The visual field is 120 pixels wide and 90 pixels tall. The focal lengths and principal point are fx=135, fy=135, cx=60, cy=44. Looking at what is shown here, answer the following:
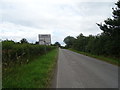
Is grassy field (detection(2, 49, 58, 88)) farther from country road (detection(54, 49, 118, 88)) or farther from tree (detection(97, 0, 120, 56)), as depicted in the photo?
tree (detection(97, 0, 120, 56))

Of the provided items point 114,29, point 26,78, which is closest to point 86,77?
point 26,78

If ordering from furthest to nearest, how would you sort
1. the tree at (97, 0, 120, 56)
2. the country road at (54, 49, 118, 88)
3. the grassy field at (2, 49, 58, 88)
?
the tree at (97, 0, 120, 56), the country road at (54, 49, 118, 88), the grassy field at (2, 49, 58, 88)

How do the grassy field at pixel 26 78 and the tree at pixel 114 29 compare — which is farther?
the tree at pixel 114 29

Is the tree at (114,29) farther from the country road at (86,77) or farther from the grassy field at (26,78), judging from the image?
the grassy field at (26,78)

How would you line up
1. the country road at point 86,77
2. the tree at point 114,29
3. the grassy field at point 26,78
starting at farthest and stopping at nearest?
1. the tree at point 114,29
2. the country road at point 86,77
3. the grassy field at point 26,78

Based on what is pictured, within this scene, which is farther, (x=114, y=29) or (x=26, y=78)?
(x=114, y=29)

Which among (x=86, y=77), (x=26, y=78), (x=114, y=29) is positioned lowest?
(x=86, y=77)

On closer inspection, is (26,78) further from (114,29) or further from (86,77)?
(114,29)

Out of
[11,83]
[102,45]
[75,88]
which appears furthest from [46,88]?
[102,45]

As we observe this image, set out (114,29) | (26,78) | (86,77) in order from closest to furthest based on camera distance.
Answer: (26,78) → (86,77) → (114,29)

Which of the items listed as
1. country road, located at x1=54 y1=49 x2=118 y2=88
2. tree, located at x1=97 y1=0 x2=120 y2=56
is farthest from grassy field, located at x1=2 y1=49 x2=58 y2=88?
tree, located at x1=97 y1=0 x2=120 y2=56

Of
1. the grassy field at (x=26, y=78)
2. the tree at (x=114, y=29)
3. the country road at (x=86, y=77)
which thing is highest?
the tree at (x=114, y=29)

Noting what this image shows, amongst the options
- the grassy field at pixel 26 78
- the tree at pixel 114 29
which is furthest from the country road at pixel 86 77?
the tree at pixel 114 29

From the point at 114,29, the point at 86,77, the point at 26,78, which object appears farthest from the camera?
the point at 114,29
